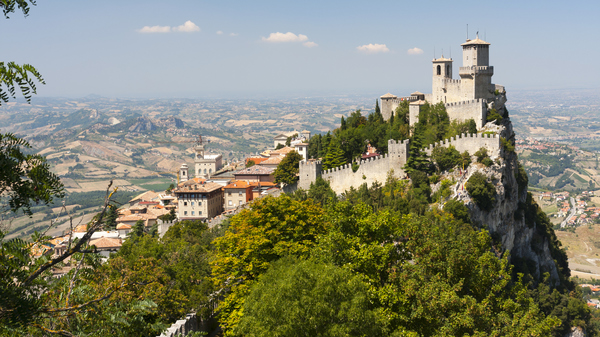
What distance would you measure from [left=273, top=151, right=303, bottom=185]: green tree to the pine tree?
345 cm

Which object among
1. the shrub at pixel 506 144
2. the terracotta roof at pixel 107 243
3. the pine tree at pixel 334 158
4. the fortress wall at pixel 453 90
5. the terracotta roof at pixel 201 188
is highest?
the fortress wall at pixel 453 90

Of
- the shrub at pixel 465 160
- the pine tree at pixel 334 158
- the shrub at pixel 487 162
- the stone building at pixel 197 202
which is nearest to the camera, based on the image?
the shrub at pixel 487 162

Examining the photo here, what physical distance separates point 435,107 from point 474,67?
18.3ft

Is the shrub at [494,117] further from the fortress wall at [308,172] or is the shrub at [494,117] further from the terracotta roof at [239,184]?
the terracotta roof at [239,184]

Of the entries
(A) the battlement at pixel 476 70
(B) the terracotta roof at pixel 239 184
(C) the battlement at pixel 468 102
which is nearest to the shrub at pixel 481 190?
(C) the battlement at pixel 468 102

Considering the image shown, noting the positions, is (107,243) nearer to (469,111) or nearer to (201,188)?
(201,188)

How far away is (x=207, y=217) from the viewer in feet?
197

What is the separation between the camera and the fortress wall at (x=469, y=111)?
51.9 m

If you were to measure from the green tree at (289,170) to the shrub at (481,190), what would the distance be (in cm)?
1864

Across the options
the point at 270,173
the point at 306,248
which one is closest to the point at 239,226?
the point at 306,248

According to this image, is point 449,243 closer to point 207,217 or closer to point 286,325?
point 286,325

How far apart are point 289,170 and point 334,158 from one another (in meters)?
5.17

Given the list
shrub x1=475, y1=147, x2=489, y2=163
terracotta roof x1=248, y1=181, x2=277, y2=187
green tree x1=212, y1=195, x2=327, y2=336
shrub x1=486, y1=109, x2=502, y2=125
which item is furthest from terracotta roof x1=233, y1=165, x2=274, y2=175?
green tree x1=212, y1=195, x2=327, y2=336

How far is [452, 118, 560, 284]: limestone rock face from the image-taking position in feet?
159
